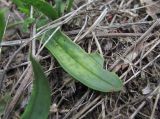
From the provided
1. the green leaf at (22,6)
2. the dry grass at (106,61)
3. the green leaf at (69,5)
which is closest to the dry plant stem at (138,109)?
the dry grass at (106,61)

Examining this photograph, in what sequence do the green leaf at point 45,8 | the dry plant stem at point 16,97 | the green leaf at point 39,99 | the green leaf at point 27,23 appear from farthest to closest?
1. the green leaf at point 27,23
2. the green leaf at point 45,8
3. the dry plant stem at point 16,97
4. the green leaf at point 39,99

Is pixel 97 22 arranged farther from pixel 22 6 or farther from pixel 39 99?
pixel 39 99

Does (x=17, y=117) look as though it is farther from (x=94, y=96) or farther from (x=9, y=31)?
(x=9, y=31)

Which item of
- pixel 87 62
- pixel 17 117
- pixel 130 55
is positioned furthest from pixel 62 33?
pixel 17 117

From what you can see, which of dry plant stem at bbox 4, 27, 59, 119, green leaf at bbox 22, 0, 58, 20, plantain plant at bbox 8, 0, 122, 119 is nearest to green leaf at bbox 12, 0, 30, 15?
plantain plant at bbox 8, 0, 122, 119

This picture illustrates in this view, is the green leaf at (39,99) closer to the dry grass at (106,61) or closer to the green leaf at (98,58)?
the dry grass at (106,61)

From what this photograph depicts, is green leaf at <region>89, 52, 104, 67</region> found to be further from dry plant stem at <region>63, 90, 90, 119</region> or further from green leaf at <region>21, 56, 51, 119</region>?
green leaf at <region>21, 56, 51, 119</region>
